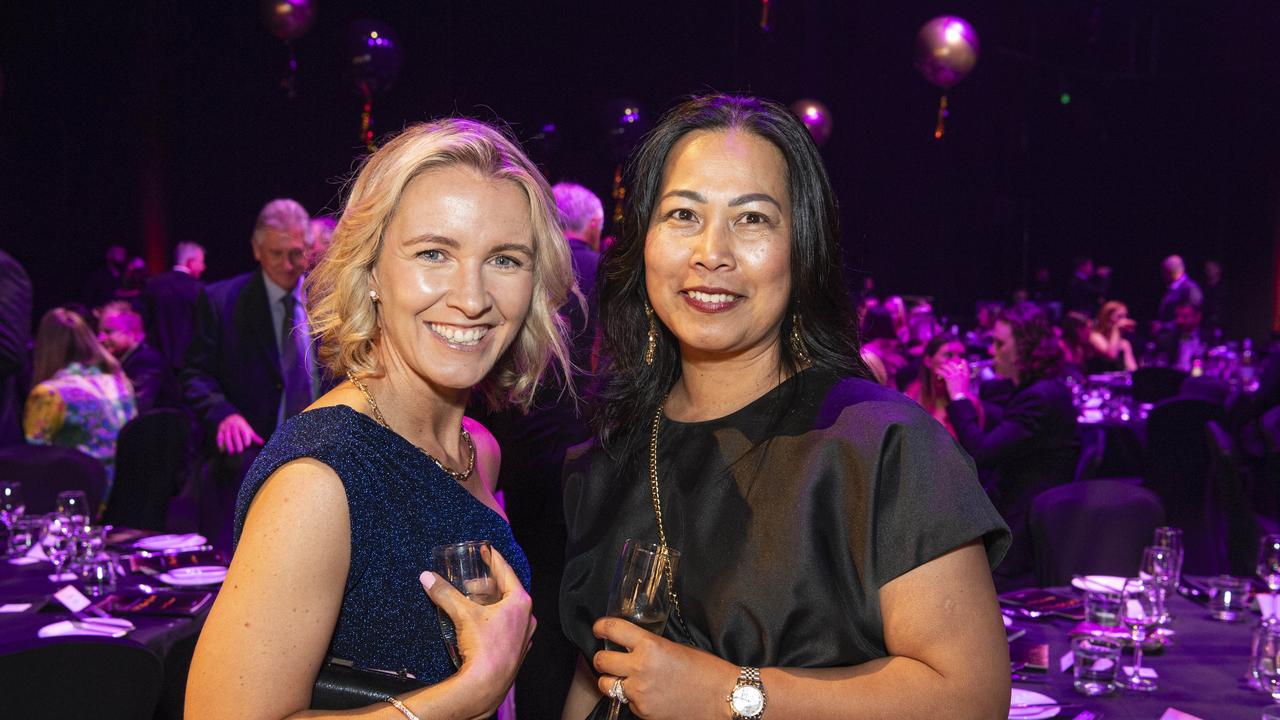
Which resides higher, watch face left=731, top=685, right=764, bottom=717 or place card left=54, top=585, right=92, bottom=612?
watch face left=731, top=685, right=764, bottom=717

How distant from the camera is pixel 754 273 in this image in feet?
5.90

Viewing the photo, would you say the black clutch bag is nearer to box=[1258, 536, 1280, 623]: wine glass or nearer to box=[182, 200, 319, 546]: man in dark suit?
box=[1258, 536, 1280, 623]: wine glass

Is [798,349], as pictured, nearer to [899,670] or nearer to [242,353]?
[899,670]

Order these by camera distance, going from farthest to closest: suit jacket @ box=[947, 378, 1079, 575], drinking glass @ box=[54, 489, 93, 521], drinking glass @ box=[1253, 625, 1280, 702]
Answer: suit jacket @ box=[947, 378, 1079, 575] → drinking glass @ box=[54, 489, 93, 521] → drinking glass @ box=[1253, 625, 1280, 702]

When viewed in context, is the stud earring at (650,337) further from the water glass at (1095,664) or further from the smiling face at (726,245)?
the water glass at (1095,664)

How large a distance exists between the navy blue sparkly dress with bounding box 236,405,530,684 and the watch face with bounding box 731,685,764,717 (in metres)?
0.54

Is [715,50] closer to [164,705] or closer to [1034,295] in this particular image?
[1034,295]

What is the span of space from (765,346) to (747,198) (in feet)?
0.90

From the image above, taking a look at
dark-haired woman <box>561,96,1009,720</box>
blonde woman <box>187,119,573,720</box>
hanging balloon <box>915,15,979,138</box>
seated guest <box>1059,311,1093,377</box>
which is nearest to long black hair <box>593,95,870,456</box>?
dark-haired woman <box>561,96,1009,720</box>

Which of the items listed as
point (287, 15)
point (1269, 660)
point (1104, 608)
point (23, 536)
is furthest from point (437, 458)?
point (287, 15)

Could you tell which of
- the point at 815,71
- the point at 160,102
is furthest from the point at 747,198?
A: the point at 815,71

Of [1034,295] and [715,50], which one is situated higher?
[715,50]

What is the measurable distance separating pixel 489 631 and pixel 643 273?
740 millimetres

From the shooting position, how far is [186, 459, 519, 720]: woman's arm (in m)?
1.51
